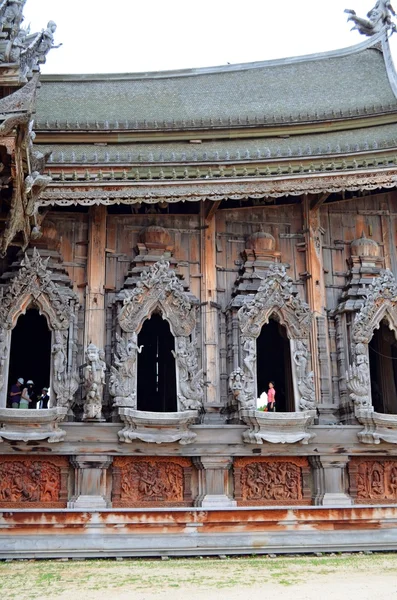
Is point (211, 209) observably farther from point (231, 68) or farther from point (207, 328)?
point (231, 68)

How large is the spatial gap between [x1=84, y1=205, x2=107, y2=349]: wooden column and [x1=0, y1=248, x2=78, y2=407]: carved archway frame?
1.15ft

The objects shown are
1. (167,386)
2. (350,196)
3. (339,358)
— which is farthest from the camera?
(167,386)

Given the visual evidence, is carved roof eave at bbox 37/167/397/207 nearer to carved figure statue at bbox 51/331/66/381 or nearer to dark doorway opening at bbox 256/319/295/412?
carved figure statue at bbox 51/331/66/381

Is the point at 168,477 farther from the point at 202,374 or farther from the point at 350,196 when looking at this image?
the point at 350,196

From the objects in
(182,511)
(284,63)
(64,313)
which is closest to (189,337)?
(64,313)

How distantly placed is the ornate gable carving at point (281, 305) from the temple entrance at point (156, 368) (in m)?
4.66

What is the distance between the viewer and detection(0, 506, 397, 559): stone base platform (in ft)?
40.9

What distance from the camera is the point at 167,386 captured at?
1891 centimetres

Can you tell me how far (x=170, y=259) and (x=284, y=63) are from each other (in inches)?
368

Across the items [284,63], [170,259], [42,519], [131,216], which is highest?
[284,63]

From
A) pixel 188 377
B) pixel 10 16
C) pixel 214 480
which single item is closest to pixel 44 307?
pixel 188 377

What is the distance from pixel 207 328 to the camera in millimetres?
14695

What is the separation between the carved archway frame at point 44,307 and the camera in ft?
44.8

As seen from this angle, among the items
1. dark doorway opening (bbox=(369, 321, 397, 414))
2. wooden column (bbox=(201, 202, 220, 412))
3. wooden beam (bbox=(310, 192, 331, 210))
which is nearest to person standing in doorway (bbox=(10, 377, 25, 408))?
wooden column (bbox=(201, 202, 220, 412))
